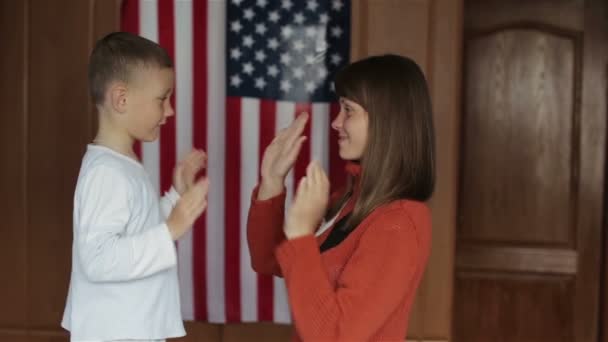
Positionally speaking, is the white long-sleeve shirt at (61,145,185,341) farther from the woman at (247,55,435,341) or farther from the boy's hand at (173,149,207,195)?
the woman at (247,55,435,341)

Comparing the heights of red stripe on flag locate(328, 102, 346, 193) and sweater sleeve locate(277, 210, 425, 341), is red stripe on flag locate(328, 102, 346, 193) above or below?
above

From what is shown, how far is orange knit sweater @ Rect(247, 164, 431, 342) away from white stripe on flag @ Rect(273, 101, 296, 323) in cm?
155

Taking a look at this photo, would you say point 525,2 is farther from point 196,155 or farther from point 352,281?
point 352,281

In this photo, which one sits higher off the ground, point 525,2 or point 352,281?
point 525,2

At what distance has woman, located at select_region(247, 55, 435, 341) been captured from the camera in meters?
1.59

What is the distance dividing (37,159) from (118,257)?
1676 millimetres

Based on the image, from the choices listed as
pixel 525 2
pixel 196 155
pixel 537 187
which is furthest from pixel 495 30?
→ pixel 196 155

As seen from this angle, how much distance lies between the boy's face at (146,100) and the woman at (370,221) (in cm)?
50

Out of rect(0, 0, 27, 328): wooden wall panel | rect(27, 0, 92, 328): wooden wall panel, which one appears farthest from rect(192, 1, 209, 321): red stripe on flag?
rect(0, 0, 27, 328): wooden wall panel

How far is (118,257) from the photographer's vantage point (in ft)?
6.00

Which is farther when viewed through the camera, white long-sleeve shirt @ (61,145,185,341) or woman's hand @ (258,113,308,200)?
woman's hand @ (258,113,308,200)

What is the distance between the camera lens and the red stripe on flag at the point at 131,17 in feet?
10.7

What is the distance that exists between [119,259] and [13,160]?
1739 millimetres

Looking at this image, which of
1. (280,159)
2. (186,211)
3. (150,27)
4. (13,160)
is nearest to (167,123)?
(150,27)
